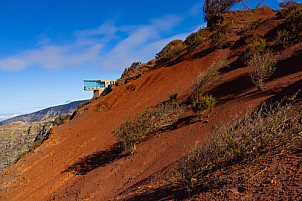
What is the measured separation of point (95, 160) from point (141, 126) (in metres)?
3.57

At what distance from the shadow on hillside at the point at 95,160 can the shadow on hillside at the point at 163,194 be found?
14.6 feet

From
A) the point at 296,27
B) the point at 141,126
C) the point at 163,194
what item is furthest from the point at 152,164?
the point at 296,27

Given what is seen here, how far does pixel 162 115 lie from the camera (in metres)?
9.32

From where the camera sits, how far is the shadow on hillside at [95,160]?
804 centimetres

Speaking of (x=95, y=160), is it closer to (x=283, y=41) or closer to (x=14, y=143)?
(x=283, y=41)

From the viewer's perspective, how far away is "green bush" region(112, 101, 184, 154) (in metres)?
7.78

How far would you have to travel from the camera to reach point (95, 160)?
28.7 feet

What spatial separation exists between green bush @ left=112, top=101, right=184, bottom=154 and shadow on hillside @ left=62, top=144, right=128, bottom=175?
69cm

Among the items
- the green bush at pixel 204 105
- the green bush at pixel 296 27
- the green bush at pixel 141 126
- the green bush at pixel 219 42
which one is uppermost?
the green bush at pixel 219 42

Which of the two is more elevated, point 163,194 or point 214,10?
point 214,10

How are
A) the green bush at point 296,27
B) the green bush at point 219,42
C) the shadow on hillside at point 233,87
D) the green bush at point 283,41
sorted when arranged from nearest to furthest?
the shadow on hillside at point 233,87 < the green bush at point 283,41 < the green bush at point 296,27 < the green bush at point 219,42

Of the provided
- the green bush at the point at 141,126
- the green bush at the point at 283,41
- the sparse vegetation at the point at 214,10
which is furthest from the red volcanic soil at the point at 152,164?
the sparse vegetation at the point at 214,10

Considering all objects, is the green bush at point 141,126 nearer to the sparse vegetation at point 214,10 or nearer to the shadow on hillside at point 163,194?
the shadow on hillside at point 163,194

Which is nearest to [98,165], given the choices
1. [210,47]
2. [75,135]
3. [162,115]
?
[162,115]
